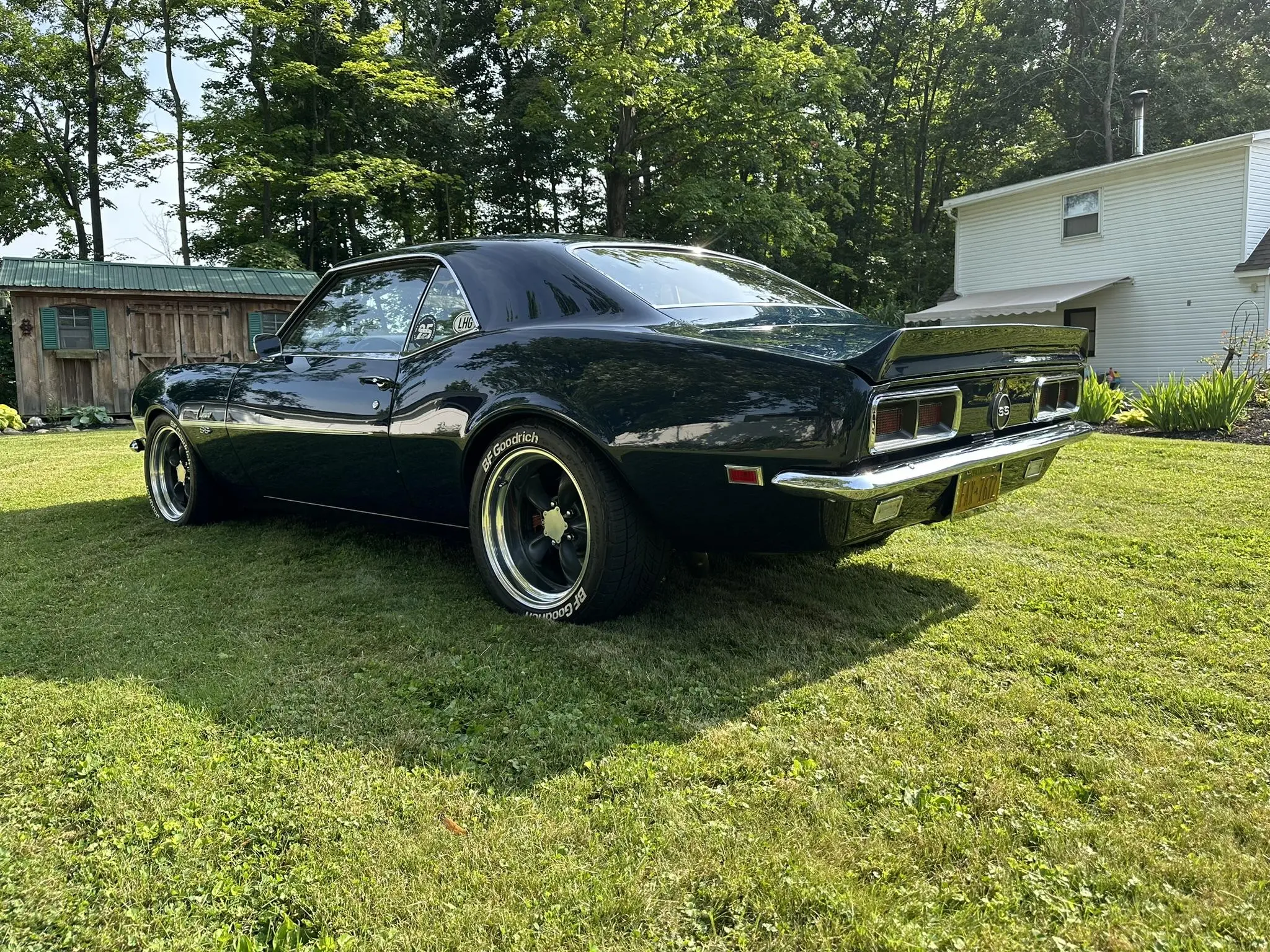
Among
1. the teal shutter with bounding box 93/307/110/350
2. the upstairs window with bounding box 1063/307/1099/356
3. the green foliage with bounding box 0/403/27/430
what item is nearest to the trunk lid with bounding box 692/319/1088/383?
the green foliage with bounding box 0/403/27/430

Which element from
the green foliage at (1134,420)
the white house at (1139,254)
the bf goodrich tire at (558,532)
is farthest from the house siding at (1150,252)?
the bf goodrich tire at (558,532)

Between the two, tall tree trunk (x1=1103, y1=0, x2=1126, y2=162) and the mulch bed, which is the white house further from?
tall tree trunk (x1=1103, y1=0, x2=1126, y2=162)

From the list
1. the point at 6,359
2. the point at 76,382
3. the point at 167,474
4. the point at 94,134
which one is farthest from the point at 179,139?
the point at 167,474

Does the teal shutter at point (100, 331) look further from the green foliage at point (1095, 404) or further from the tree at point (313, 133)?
the green foliage at point (1095, 404)

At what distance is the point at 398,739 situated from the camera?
7.49 feet

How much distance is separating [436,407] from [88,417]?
1318 centimetres

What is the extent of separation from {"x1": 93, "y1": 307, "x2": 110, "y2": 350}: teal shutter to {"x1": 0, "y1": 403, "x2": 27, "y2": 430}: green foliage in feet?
5.34

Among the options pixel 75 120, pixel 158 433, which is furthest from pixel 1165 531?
pixel 75 120

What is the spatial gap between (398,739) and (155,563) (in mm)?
2442

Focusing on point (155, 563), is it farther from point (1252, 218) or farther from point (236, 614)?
point (1252, 218)

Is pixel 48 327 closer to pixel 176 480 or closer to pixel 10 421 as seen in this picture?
pixel 10 421

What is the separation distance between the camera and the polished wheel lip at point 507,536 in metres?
3.15

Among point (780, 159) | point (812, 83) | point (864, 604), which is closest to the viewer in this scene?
point (864, 604)

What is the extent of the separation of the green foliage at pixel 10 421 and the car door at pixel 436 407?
1281 centimetres
